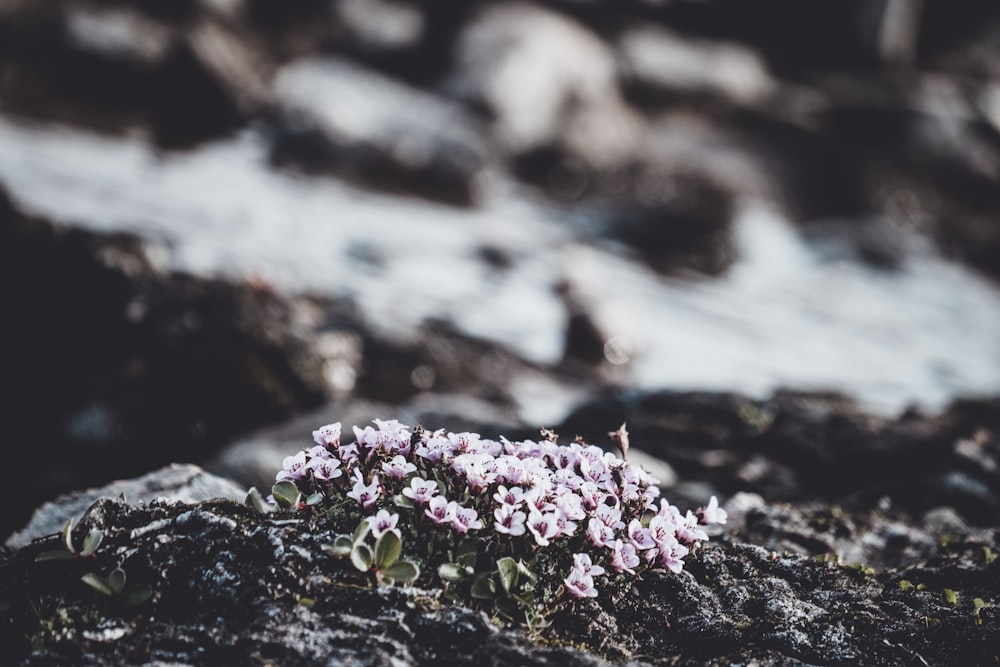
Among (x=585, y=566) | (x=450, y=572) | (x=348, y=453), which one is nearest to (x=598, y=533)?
(x=585, y=566)

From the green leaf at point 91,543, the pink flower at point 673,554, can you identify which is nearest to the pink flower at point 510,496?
the pink flower at point 673,554

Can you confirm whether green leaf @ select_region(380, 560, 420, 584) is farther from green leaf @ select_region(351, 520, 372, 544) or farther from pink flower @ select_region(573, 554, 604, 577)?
pink flower @ select_region(573, 554, 604, 577)

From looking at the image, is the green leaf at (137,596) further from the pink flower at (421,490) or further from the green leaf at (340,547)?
the pink flower at (421,490)

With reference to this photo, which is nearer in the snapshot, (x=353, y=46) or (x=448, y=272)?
(x=448, y=272)

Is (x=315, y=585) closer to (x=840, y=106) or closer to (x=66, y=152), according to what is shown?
(x=66, y=152)

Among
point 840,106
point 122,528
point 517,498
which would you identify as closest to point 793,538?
point 517,498
